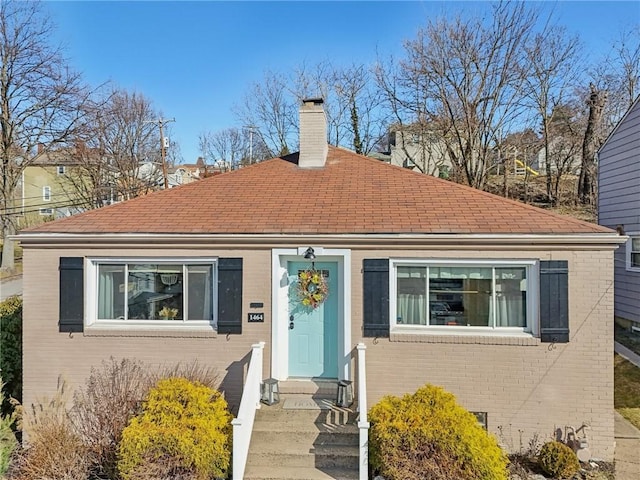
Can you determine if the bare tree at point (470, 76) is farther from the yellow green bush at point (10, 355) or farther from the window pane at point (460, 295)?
the yellow green bush at point (10, 355)

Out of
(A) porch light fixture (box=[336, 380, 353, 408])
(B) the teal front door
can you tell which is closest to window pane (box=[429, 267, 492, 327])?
(B) the teal front door

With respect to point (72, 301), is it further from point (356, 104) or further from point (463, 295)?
point (356, 104)

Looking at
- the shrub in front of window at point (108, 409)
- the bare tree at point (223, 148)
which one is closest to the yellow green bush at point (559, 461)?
the shrub in front of window at point (108, 409)

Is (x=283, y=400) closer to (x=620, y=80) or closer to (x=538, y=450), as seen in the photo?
(x=538, y=450)

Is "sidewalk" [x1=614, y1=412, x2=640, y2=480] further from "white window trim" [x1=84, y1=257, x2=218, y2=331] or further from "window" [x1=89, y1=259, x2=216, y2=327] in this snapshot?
"window" [x1=89, y1=259, x2=216, y2=327]

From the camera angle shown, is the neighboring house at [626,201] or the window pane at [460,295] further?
the neighboring house at [626,201]

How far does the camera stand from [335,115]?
87.4 ft

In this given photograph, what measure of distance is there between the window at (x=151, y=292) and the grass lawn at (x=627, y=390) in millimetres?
8683

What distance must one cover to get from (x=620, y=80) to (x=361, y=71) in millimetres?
14846

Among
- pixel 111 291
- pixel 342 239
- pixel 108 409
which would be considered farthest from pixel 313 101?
pixel 108 409

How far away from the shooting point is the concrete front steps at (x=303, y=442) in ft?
19.4

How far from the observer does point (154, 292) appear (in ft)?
25.3

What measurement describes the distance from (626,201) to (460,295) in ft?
28.5

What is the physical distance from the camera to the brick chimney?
9930 mm
